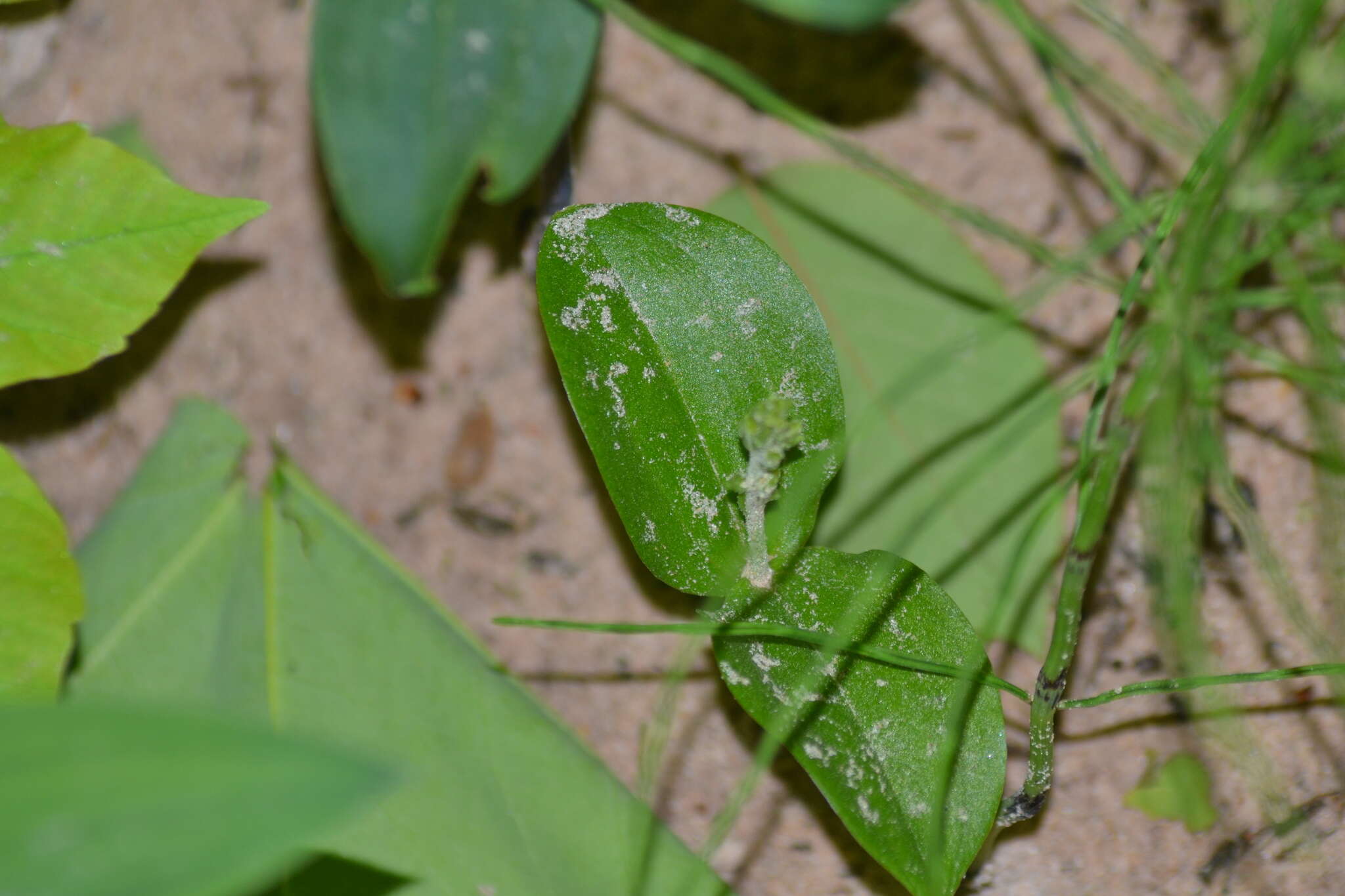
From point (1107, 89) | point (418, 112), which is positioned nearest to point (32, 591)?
point (418, 112)

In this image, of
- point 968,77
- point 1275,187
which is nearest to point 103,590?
point 968,77

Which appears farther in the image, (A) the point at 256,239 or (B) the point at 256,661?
(A) the point at 256,239

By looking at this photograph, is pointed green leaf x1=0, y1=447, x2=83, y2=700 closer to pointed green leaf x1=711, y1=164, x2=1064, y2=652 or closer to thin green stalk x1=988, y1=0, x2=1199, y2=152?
pointed green leaf x1=711, y1=164, x2=1064, y2=652

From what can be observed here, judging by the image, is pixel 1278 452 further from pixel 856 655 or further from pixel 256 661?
pixel 256 661

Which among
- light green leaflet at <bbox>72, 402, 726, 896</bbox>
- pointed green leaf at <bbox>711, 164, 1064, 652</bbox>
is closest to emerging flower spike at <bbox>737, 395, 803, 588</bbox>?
pointed green leaf at <bbox>711, 164, 1064, 652</bbox>

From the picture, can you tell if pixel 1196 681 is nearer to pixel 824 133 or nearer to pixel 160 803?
pixel 824 133

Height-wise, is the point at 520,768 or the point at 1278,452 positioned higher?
the point at 1278,452

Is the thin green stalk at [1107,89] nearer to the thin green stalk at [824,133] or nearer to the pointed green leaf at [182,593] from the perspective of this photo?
the thin green stalk at [824,133]
